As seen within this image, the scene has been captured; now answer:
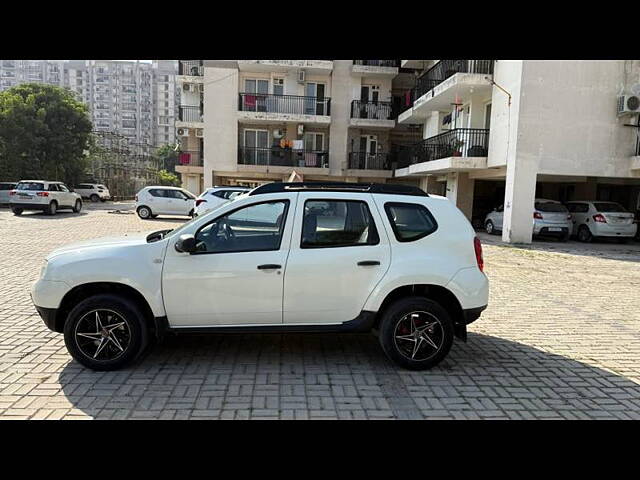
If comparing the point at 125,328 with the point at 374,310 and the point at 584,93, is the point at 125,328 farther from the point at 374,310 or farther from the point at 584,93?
the point at 584,93

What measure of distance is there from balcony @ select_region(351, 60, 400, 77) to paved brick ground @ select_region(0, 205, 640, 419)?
2310cm

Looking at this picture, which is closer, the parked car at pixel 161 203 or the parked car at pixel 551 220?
the parked car at pixel 551 220

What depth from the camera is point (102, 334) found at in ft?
13.8

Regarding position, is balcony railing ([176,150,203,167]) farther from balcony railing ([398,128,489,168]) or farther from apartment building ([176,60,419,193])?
balcony railing ([398,128,489,168])

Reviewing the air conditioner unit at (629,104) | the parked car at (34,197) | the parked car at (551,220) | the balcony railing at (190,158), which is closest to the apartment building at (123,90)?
the balcony railing at (190,158)

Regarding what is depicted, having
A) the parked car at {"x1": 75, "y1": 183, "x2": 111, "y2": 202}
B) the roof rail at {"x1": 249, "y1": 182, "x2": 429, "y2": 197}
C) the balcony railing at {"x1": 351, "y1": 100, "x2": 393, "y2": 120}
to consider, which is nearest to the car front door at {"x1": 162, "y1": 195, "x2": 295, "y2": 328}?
the roof rail at {"x1": 249, "y1": 182, "x2": 429, "y2": 197}

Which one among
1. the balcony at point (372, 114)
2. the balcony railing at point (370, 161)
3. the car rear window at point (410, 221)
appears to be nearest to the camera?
the car rear window at point (410, 221)

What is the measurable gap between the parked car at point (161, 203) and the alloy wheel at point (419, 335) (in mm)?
19136

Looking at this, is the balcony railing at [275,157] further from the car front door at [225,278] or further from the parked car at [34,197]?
the car front door at [225,278]

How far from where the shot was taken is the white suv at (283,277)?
4176 mm

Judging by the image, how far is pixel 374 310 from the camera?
4.37 metres
